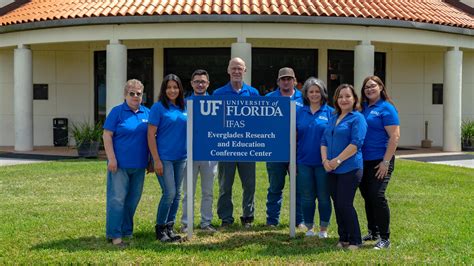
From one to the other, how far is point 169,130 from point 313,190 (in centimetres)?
177

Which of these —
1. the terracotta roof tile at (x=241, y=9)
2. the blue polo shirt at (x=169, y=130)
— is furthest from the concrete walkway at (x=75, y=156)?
the blue polo shirt at (x=169, y=130)

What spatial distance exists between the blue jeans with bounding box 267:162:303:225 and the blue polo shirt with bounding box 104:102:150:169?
1734mm

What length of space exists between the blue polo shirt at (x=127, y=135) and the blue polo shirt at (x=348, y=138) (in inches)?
79.5

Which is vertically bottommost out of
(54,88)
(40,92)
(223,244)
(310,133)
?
(223,244)

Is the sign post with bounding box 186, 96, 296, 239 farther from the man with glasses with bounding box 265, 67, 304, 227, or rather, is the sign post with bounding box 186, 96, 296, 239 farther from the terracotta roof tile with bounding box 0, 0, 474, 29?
the terracotta roof tile with bounding box 0, 0, 474, 29

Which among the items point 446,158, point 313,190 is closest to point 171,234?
point 313,190

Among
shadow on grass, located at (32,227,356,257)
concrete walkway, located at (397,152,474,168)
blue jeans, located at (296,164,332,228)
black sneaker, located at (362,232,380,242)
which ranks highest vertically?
blue jeans, located at (296,164,332,228)

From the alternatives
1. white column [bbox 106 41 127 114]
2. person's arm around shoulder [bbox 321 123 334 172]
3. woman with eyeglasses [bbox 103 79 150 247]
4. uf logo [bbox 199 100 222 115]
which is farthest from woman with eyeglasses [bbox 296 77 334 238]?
white column [bbox 106 41 127 114]

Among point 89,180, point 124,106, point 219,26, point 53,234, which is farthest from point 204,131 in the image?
point 219,26

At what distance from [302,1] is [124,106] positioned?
11.0 metres

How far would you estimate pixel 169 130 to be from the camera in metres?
6.68

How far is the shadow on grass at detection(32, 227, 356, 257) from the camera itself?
6.42 metres

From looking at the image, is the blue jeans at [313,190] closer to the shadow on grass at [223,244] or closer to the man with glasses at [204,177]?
the shadow on grass at [223,244]

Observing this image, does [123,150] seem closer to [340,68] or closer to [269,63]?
[269,63]
